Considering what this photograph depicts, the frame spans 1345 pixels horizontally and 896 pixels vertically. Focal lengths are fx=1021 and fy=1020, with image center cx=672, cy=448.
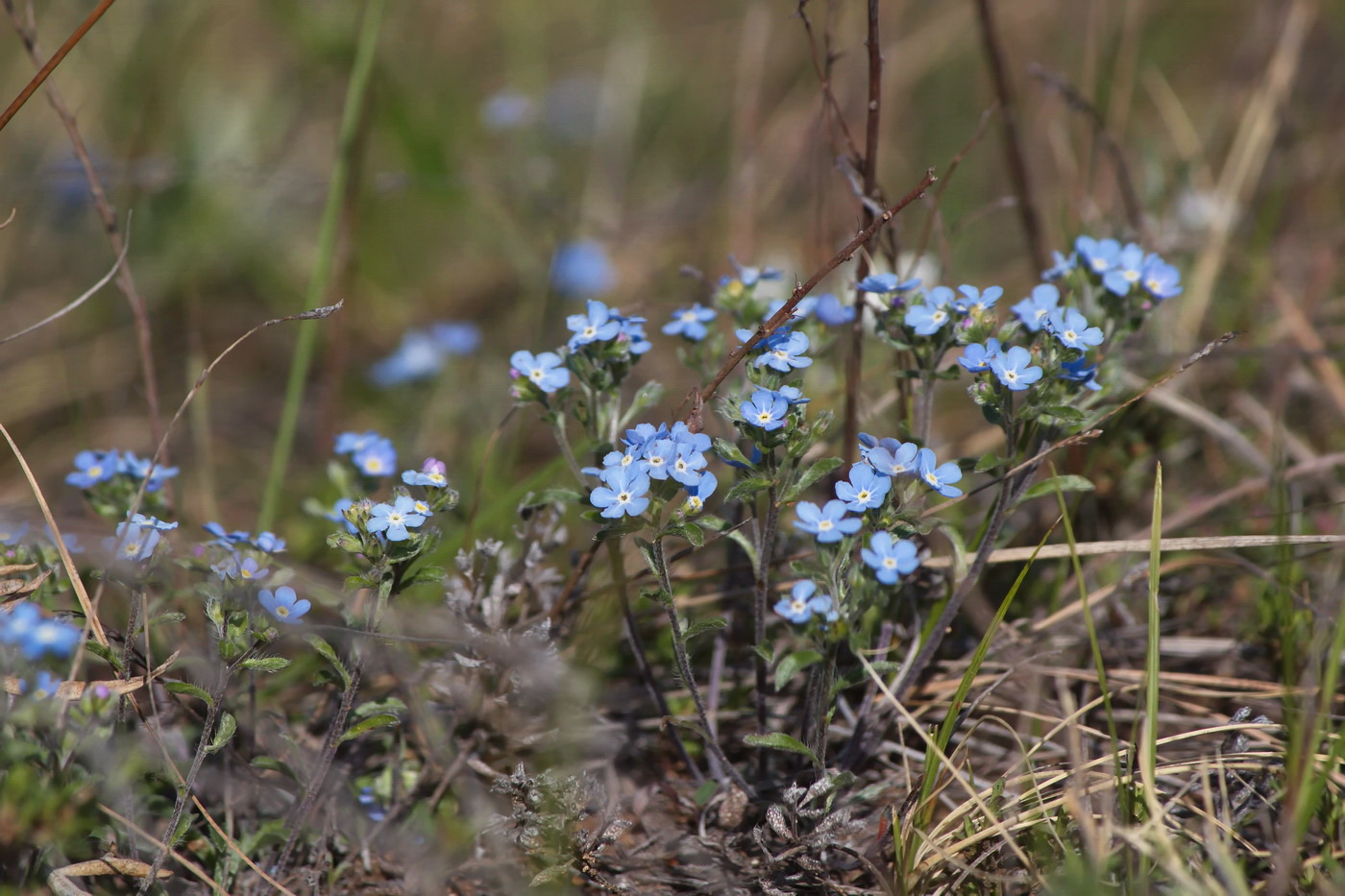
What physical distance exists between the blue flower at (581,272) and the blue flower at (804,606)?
2892mm

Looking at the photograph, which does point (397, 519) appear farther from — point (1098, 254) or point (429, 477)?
point (1098, 254)

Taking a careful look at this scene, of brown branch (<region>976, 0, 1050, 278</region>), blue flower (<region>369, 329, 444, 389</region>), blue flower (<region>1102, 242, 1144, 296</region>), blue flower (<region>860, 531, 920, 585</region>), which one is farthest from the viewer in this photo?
blue flower (<region>369, 329, 444, 389</region>)

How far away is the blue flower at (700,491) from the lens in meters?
2.20

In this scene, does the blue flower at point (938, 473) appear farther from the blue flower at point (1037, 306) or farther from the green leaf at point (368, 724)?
the green leaf at point (368, 724)

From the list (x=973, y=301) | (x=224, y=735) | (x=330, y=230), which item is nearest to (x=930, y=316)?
(x=973, y=301)

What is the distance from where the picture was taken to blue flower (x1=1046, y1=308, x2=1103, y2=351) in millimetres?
2340

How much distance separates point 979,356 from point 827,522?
0.55m

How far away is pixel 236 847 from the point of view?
2.40m

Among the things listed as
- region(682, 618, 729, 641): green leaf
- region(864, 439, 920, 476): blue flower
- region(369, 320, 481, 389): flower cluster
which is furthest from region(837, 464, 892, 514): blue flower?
region(369, 320, 481, 389): flower cluster

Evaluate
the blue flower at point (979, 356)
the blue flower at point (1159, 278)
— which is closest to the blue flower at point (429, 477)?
the blue flower at point (979, 356)

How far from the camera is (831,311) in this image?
2.86 m

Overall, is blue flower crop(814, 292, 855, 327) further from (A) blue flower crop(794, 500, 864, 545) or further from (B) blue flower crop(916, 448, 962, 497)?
(A) blue flower crop(794, 500, 864, 545)

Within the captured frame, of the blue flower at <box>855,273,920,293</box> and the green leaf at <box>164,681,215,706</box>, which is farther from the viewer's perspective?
the blue flower at <box>855,273,920,293</box>

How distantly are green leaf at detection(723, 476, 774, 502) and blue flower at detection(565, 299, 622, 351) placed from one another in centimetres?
50
